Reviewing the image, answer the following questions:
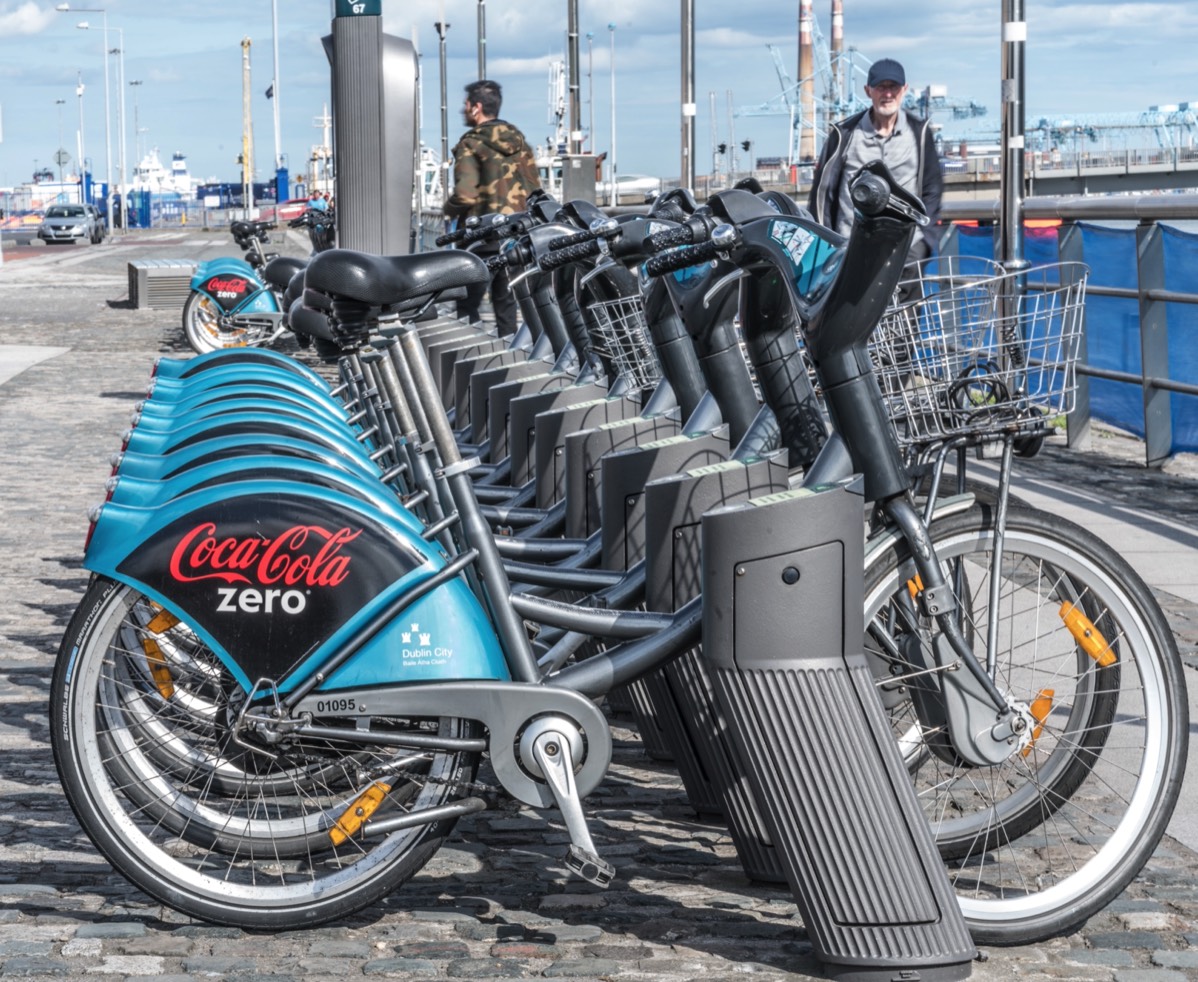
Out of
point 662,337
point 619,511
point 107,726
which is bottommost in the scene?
point 107,726

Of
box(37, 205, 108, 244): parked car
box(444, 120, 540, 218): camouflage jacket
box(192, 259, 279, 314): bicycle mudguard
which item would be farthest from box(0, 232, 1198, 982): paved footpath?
box(37, 205, 108, 244): parked car

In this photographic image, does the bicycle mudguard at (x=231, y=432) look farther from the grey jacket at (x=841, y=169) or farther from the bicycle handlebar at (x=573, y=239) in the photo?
the grey jacket at (x=841, y=169)

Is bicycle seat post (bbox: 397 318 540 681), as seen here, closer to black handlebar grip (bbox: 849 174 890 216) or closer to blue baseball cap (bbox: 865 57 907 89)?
black handlebar grip (bbox: 849 174 890 216)

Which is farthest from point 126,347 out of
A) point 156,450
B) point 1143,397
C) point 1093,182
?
point 1093,182

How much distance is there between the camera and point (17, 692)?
5719 mm

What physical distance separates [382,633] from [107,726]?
2.03 ft

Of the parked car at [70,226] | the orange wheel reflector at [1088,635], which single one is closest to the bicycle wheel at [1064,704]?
the orange wheel reflector at [1088,635]

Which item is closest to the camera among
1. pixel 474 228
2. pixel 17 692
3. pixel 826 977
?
pixel 826 977

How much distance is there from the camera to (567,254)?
4297mm

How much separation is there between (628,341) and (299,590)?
1881 mm

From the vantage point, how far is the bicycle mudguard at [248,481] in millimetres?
3639

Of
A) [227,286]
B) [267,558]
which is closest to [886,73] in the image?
[267,558]

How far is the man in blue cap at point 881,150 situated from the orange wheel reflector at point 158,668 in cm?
545

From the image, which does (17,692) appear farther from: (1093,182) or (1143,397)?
(1093,182)
